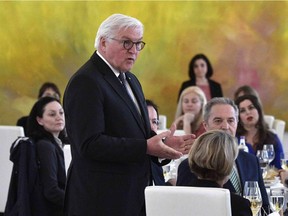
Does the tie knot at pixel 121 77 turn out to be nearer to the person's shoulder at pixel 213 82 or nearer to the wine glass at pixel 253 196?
the wine glass at pixel 253 196

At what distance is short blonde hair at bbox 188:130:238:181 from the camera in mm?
3641

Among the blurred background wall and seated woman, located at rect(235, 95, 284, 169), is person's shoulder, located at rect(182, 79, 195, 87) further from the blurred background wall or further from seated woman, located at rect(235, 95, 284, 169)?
seated woman, located at rect(235, 95, 284, 169)

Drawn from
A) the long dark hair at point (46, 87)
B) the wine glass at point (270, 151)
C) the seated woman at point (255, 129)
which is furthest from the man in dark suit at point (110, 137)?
the long dark hair at point (46, 87)

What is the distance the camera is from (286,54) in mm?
9844

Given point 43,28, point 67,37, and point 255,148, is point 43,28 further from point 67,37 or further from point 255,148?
point 255,148

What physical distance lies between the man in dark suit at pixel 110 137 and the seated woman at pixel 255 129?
9.37 ft

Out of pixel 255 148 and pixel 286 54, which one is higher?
pixel 286 54

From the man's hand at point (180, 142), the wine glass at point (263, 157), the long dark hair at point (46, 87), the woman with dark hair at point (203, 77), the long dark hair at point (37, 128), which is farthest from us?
the woman with dark hair at point (203, 77)

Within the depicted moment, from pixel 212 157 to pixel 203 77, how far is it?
6259 mm

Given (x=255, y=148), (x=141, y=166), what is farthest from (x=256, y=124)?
(x=141, y=166)

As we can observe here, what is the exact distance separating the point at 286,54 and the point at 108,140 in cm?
654

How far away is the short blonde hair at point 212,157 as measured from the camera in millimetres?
3641

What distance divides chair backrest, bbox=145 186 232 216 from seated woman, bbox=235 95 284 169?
10.3 feet

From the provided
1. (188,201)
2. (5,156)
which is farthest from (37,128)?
(188,201)
